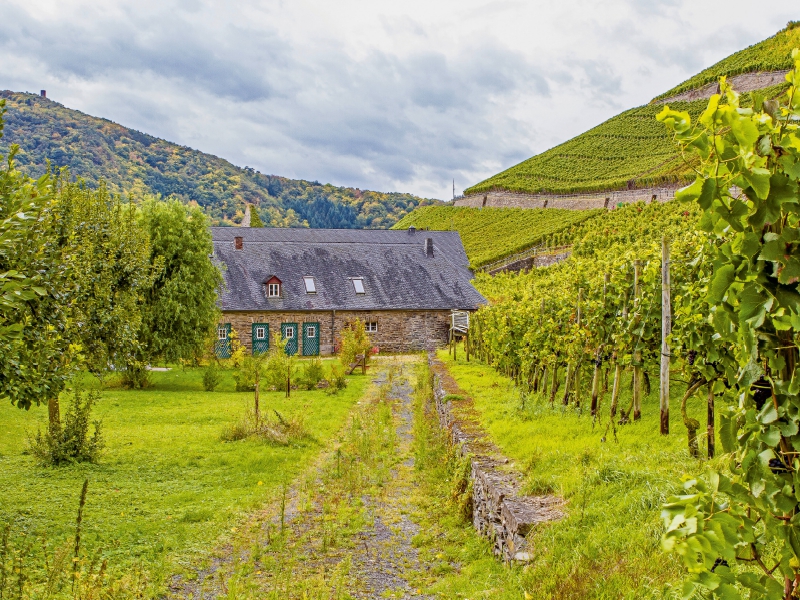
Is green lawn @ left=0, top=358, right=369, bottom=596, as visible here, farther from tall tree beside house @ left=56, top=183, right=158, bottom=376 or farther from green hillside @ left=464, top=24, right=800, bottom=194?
green hillside @ left=464, top=24, right=800, bottom=194

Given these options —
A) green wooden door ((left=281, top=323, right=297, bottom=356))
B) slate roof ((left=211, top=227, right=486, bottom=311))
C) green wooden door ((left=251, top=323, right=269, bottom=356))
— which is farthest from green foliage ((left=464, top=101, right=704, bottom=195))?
green wooden door ((left=251, top=323, right=269, bottom=356))

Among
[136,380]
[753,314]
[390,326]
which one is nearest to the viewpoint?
[753,314]

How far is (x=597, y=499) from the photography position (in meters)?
6.36

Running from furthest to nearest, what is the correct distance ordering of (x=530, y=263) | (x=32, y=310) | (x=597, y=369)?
(x=530, y=263) → (x=597, y=369) → (x=32, y=310)

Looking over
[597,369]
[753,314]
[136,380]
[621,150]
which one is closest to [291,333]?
[136,380]

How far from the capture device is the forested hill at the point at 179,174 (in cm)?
9412

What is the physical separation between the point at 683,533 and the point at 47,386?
841cm

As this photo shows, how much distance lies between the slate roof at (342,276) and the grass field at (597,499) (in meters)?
26.1

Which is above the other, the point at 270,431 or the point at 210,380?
the point at 210,380

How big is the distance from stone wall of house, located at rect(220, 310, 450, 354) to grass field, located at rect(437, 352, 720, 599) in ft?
84.0

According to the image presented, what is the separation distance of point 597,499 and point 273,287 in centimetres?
3095

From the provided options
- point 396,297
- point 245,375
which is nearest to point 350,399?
point 245,375

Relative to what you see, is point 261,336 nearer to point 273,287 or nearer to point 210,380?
point 273,287

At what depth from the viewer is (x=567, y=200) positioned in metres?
59.1
